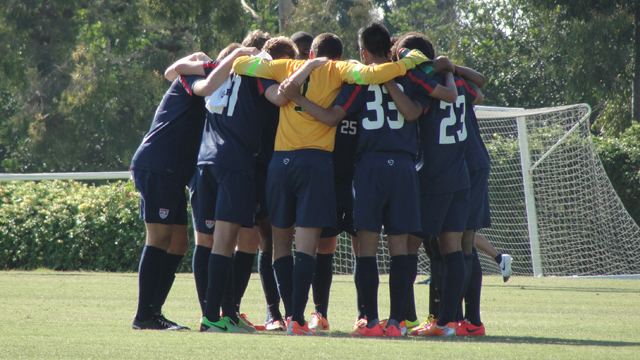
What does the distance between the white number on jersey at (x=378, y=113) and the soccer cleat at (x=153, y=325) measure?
189cm

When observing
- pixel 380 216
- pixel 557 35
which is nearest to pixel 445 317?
pixel 380 216

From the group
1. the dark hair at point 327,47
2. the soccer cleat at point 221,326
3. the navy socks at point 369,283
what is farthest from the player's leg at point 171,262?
the dark hair at point 327,47

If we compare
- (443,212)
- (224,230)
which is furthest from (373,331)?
(224,230)

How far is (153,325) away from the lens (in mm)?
4859

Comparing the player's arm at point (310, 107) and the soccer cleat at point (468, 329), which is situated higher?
the player's arm at point (310, 107)

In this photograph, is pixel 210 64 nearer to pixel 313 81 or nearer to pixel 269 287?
pixel 313 81

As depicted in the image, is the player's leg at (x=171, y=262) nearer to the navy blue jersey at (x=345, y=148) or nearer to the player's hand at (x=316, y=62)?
the navy blue jersey at (x=345, y=148)

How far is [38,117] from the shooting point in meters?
22.1

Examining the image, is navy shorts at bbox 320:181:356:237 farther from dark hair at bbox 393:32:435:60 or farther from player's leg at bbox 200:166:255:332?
dark hair at bbox 393:32:435:60

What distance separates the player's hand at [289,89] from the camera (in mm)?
4559

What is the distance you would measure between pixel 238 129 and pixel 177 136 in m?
0.54

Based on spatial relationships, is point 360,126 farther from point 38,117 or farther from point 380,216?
point 38,117

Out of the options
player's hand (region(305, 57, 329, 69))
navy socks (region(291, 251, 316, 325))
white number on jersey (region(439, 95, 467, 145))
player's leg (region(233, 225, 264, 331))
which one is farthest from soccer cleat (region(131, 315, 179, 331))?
white number on jersey (region(439, 95, 467, 145))

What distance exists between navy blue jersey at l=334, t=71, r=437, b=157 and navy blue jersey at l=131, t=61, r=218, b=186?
3.40 ft
